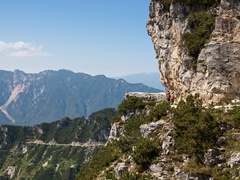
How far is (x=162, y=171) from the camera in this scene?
27188mm

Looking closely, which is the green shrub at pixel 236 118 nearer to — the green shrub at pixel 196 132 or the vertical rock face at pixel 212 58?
the green shrub at pixel 196 132

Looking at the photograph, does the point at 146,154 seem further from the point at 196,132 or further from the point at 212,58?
the point at 212,58

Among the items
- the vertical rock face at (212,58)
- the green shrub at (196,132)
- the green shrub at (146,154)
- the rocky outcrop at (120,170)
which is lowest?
the rocky outcrop at (120,170)

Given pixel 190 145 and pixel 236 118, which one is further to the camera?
pixel 236 118

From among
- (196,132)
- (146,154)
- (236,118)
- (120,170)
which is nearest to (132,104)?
(120,170)

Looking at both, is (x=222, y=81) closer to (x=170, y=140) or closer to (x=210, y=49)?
(x=210, y=49)

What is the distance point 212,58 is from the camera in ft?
118

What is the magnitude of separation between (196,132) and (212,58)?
38.9 feet

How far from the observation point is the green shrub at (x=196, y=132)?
2702cm

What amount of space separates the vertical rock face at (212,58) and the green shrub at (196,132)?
20.8ft

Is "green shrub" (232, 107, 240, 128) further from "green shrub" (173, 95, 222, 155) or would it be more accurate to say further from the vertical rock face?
the vertical rock face

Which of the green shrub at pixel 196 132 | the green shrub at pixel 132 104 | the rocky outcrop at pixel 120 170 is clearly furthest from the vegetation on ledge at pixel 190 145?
the green shrub at pixel 132 104

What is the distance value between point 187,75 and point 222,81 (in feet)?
23.5

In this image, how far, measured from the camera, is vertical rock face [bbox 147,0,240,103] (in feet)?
115
